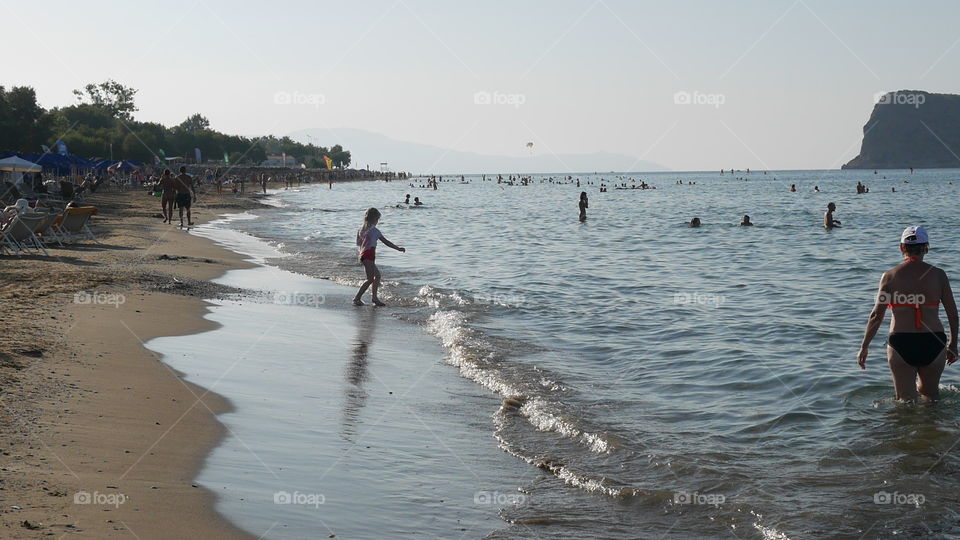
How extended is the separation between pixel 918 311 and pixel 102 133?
101 metres

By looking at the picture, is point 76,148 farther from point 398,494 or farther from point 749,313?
point 398,494

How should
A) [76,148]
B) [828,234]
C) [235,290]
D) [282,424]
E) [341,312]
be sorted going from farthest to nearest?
[76,148], [828,234], [235,290], [341,312], [282,424]

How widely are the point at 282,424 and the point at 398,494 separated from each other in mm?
1723

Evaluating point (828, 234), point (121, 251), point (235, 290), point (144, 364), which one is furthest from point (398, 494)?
point (828, 234)

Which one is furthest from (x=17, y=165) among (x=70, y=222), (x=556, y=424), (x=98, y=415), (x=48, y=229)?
(x=556, y=424)

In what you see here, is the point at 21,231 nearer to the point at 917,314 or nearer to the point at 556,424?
the point at 556,424

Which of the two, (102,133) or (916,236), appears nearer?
(916,236)

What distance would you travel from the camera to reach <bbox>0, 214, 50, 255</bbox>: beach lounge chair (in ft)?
53.4

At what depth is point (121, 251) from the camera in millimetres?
19516

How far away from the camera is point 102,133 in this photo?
9669 cm

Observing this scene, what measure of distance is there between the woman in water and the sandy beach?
5952 mm

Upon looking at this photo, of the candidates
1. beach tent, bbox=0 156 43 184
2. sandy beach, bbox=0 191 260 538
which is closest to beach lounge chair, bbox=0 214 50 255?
sandy beach, bbox=0 191 260 538

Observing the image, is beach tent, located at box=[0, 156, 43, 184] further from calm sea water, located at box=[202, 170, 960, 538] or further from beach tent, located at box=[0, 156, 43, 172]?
calm sea water, located at box=[202, 170, 960, 538]

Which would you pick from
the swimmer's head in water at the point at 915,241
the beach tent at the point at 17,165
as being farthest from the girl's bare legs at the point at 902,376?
the beach tent at the point at 17,165
